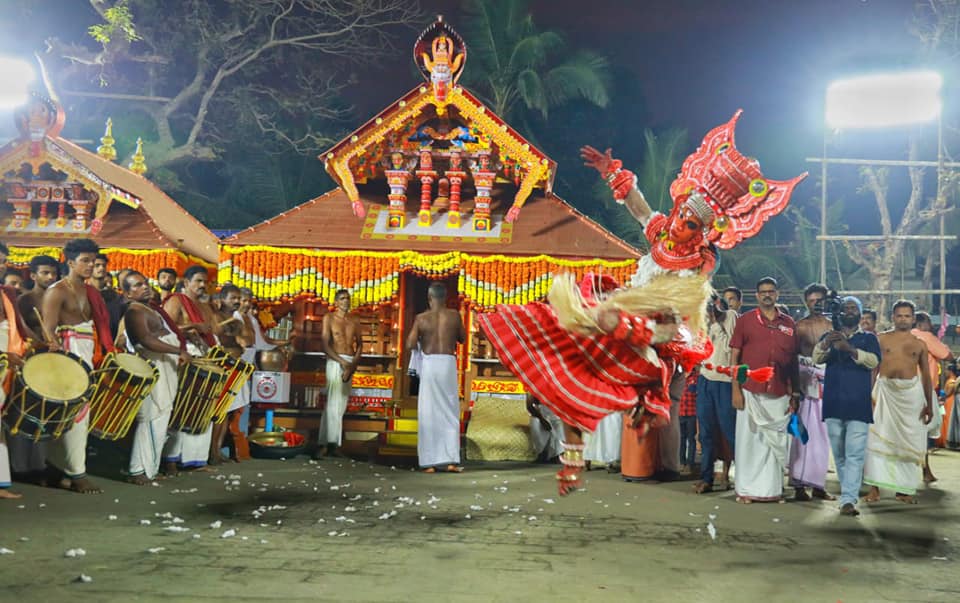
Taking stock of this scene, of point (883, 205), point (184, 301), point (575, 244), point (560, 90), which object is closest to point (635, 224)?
point (560, 90)

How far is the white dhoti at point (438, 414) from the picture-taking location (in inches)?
352

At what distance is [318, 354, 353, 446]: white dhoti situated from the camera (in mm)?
9992

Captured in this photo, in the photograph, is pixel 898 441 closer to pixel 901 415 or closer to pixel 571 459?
pixel 901 415

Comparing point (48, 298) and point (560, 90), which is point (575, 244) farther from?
point (560, 90)

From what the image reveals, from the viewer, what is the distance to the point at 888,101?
2061cm

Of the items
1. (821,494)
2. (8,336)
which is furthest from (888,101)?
(8,336)

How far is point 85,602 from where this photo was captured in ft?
12.0

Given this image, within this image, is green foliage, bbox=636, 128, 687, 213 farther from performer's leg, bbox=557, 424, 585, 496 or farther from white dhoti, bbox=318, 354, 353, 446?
performer's leg, bbox=557, 424, 585, 496

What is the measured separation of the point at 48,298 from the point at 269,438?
370 centimetres

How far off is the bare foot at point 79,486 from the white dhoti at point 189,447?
3.86ft

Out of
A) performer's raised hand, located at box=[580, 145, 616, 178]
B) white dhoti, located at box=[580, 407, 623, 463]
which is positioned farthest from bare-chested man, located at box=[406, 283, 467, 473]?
performer's raised hand, located at box=[580, 145, 616, 178]

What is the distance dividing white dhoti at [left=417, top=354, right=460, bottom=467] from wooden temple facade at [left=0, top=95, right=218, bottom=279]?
519cm

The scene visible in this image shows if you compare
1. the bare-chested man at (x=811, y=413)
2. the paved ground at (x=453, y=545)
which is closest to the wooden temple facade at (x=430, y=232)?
the bare-chested man at (x=811, y=413)

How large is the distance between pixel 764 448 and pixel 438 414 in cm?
340
